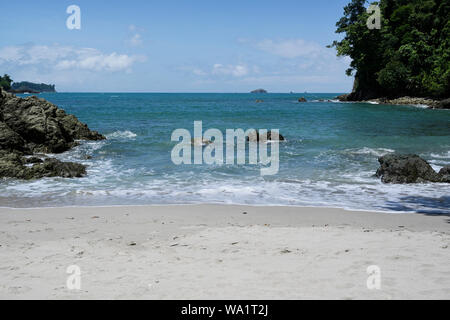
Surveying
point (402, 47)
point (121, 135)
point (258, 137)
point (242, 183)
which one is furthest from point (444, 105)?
point (242, 183)

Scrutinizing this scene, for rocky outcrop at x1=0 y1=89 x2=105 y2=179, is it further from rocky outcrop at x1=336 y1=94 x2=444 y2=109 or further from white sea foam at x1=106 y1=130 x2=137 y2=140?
rocky outcrop at x1=336 y1=94 x2=444 y2=109

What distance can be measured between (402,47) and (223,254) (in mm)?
65338

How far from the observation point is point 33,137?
19.8m

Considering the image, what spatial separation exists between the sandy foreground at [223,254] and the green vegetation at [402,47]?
55.1 metres

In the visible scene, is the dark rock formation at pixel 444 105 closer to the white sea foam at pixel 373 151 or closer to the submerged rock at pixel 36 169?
the white sea foam at pixel 373 151

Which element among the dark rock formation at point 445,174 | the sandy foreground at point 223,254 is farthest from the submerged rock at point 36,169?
the dark rock formation at point 445,174

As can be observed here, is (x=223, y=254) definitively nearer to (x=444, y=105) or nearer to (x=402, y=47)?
(x=444, y=105)

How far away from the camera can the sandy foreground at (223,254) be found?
463 centimetres

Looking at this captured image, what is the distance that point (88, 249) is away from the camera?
6.38 meters

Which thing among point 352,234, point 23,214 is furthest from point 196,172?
point 352,234

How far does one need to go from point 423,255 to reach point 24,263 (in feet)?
17.7
